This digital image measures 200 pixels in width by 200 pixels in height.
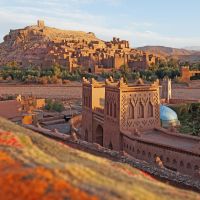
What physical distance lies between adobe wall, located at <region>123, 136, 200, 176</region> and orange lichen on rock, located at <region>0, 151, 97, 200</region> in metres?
9.06

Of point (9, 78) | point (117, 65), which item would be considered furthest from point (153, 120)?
point (117, 65)

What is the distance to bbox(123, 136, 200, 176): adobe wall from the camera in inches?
542

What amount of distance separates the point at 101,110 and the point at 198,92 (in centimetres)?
2698

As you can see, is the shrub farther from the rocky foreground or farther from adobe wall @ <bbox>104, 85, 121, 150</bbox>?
the rocky foreground

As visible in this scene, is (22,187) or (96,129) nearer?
(22,187)

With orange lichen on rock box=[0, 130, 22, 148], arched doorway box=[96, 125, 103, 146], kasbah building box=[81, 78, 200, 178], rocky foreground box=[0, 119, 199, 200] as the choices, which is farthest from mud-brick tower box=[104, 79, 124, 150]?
rocky foreground box=[0, 119, 199, 200]

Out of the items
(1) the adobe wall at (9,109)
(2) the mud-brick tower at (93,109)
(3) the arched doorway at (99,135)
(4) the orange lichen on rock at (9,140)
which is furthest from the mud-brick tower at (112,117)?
(4) the orange lichen on rock at (9,140)

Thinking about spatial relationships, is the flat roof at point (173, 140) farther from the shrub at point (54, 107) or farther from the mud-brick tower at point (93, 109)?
the shrub at point (54, 107)

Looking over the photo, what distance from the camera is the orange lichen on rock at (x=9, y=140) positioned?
560 centimetres

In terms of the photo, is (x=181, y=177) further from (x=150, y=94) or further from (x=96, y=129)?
(x=96, y=129)

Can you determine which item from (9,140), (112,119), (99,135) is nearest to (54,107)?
(99,135)

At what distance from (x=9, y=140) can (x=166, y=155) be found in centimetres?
1001

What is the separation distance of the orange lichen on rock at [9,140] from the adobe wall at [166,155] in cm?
800

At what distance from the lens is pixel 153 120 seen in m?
18.2
